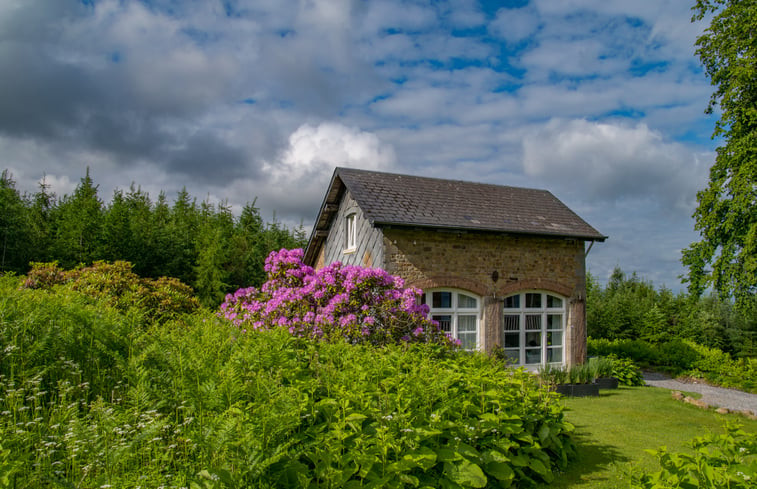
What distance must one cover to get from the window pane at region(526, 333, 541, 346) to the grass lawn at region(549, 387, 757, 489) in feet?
6.82

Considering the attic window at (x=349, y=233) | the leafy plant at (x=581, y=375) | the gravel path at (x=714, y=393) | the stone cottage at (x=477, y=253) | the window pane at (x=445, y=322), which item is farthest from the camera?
the attic window at (x=349, y=233)

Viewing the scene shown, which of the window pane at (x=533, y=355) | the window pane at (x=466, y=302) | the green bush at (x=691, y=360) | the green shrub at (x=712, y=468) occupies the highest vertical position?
the window pane at (x=466, y=302)

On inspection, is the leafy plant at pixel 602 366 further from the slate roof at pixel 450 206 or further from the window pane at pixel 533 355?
the slate roof at pixel 450 206

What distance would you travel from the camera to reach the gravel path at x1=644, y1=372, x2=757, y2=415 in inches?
435

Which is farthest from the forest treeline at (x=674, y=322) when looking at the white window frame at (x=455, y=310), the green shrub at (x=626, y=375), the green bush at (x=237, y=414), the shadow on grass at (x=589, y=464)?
the green bush at (x=237, y=414)

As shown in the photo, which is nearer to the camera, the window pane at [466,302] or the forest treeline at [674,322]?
the window pane at [466,302]

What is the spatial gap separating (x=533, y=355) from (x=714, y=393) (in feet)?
16.2

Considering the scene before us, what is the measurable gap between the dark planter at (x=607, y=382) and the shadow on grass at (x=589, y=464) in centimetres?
561

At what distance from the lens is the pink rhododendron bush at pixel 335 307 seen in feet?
27.2

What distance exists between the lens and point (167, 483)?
116 inches

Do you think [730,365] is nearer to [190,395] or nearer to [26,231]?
[190,395]

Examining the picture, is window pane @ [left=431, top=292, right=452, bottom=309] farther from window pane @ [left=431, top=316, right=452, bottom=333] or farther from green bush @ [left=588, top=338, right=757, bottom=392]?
green bush @ [left=588, top=338, right=757, bottom=392]

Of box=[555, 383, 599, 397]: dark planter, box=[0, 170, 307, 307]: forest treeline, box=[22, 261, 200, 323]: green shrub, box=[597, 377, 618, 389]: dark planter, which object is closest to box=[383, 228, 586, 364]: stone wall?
box=[597, 377, 618, 389]: dark planter

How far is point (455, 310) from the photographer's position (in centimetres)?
1217
